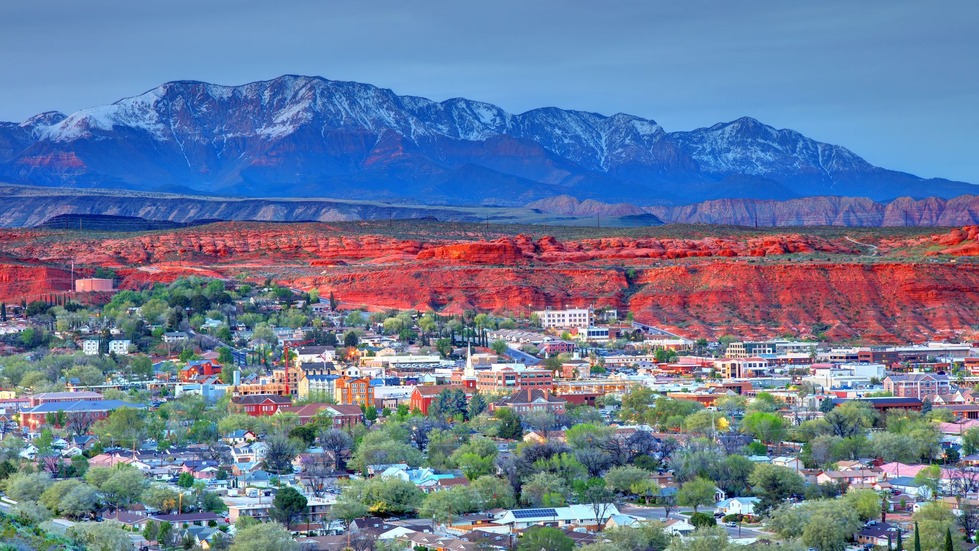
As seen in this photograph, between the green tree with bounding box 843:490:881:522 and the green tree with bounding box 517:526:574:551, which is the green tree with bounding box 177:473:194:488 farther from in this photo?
the green tree with bounding box 843:490:881:522

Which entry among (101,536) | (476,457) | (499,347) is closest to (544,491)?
(476,457)

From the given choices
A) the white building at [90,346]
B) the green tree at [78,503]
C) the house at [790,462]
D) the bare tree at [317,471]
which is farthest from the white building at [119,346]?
the green tree at [78,503]

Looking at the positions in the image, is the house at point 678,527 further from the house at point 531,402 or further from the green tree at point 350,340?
the green tree at point 350,340

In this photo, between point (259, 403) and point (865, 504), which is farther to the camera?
point (259, 403)

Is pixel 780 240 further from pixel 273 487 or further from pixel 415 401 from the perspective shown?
pixel 273 487

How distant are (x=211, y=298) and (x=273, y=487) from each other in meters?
76.3

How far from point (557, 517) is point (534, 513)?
885 millimetres

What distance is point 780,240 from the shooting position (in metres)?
188

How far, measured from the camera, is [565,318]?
150875 millimetres

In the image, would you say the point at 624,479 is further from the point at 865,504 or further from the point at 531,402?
the point at 531,402

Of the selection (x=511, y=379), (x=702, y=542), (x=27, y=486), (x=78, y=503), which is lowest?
(x=702, y=542)

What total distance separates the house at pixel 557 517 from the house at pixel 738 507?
427 cm

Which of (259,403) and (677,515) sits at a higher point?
(259,403)

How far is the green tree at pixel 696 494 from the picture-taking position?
69938 mm
